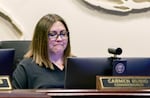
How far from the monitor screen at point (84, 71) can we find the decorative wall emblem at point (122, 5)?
167cm

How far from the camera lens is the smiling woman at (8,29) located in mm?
3205

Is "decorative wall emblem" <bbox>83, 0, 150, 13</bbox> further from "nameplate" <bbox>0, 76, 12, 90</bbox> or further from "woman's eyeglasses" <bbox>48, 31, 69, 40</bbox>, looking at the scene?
"nameplate" <bbox>0, 76, 12, 90</bbox>

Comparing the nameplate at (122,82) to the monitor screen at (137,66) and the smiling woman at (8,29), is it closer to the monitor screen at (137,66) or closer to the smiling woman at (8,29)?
the monitor screen at (137,66)

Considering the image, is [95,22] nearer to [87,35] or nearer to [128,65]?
[87,35]

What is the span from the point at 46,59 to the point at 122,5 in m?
1.35

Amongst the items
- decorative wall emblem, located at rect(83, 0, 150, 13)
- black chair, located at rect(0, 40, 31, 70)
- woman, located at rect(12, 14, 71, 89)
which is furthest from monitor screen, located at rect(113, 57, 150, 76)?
decorative wall emblem, located at rect(83, 0, 150, 13)

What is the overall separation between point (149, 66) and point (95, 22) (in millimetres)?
1611

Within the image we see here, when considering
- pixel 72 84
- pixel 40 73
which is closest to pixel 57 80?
pixel 40 73

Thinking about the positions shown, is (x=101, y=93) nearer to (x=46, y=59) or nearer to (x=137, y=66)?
(x=137, y=66)

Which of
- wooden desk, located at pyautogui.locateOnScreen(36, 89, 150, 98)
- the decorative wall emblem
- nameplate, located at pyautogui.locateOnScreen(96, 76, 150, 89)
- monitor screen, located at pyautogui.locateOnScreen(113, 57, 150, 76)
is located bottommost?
wooden desk, located at pyautogui.locateOnScreen(36, 89, 150, 98)

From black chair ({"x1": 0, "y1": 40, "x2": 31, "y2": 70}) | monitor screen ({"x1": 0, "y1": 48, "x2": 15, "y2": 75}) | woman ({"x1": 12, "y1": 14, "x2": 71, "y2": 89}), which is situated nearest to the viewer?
monitor screen ({"x1": 0, "y1": 48, "x2": 15, "y2": 75})

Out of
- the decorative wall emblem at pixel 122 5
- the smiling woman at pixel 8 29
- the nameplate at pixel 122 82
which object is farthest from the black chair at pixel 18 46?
the nameplate at pixel 122 82

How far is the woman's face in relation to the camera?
7.34 ft

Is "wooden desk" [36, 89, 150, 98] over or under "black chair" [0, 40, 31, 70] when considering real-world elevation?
under
